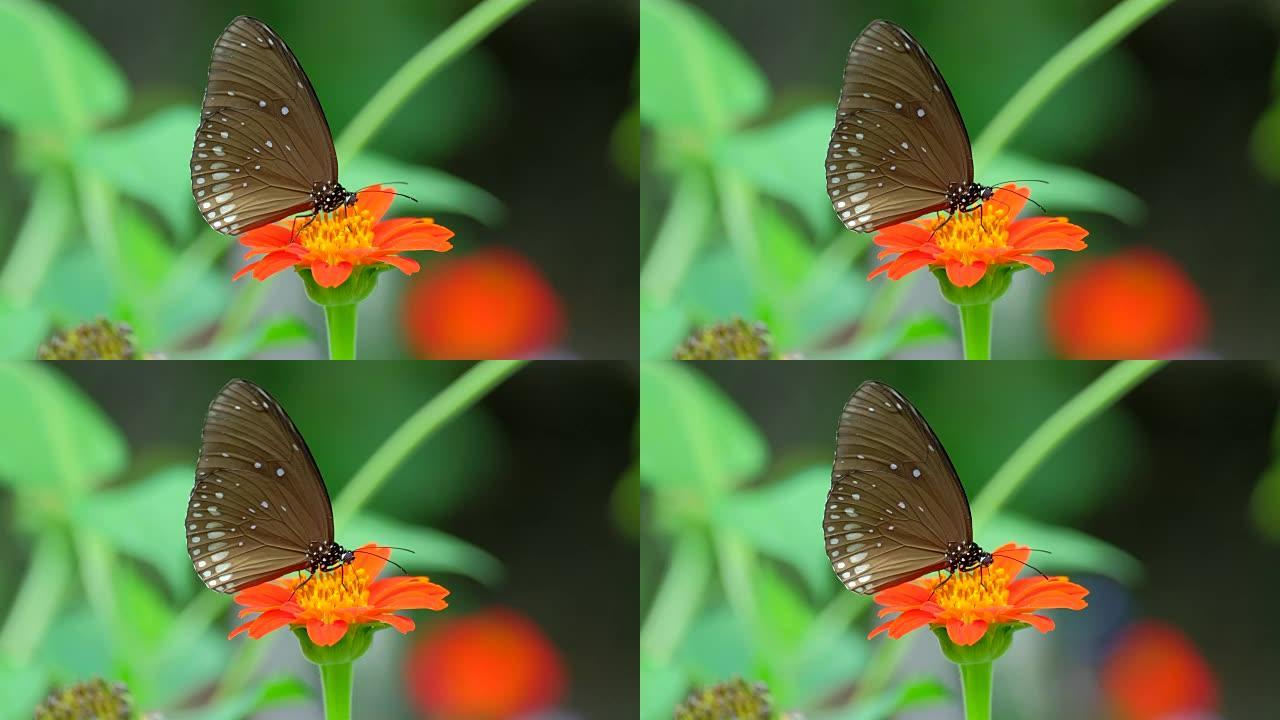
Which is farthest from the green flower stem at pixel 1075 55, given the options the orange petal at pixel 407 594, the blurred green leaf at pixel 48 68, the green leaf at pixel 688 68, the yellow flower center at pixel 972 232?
the blurred green leaf at pixel 48 68

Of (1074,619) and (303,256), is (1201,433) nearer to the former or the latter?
(1074,619)

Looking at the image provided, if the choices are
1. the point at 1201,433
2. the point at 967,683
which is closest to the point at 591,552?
the point at 967,683

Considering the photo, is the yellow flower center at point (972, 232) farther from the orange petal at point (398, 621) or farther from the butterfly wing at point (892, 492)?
the orange petal at point (398, 621)

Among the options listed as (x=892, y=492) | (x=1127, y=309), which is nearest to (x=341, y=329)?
(x=892, y=492)

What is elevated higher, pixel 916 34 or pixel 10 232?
pixel 916 34

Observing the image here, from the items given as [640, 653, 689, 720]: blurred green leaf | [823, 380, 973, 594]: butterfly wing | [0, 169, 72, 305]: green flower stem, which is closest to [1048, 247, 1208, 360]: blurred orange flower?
[823, 380, 973, 594]: butterfly wing

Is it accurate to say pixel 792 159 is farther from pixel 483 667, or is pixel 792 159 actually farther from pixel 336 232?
pixel 483 667

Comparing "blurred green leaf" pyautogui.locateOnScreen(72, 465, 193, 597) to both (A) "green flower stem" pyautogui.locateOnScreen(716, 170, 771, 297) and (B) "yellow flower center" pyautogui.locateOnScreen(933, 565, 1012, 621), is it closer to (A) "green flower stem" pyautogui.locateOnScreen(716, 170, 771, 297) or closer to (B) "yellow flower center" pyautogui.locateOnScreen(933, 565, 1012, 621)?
(A) "green flower stem" pyautogui.locateOnScreen(716, 170, 771, 297)
